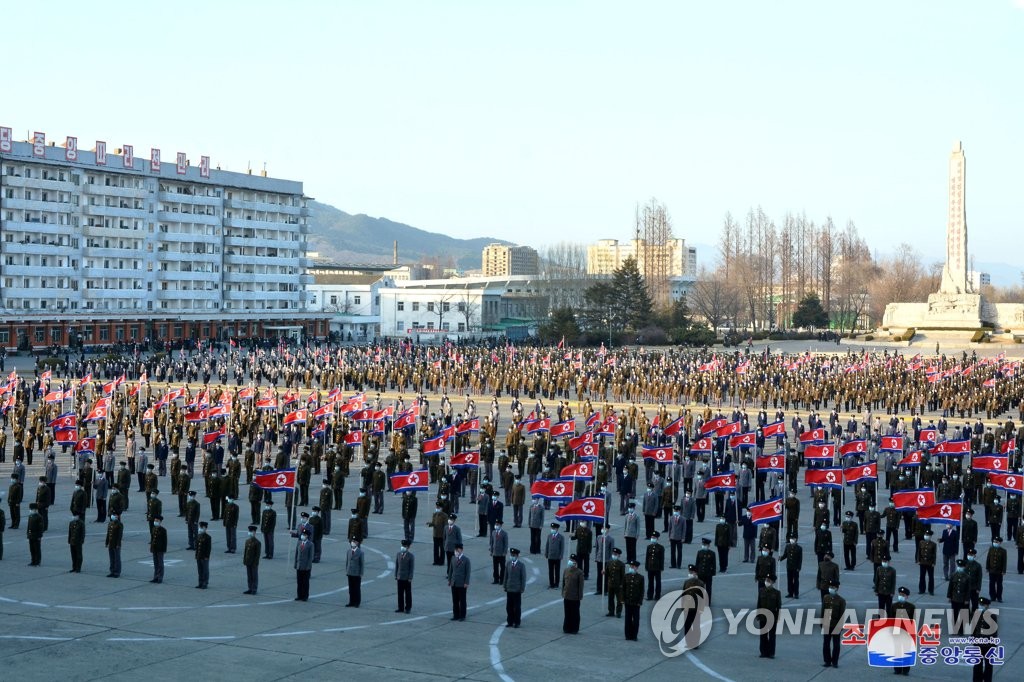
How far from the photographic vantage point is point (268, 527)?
59.9ft

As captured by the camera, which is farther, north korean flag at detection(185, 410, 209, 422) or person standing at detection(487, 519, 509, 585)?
north korean flag at detection(185, 410, 209, 422)

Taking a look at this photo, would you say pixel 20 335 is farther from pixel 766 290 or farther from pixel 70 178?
pixel 766 290

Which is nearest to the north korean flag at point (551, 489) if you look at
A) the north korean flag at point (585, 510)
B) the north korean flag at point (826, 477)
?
the north korean flag at point (585, 510)

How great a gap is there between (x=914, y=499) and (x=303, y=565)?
943 cm

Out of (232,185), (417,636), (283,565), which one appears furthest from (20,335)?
(417,636)

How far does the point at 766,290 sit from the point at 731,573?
106576mm

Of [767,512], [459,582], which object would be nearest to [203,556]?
[459,582]

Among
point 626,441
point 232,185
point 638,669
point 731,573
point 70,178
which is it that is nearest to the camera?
point 638,669

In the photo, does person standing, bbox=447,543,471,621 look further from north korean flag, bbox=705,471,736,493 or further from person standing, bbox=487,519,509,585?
north korean flag, bbox=705,471,736,493

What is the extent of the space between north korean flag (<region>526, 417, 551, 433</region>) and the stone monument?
64916mm

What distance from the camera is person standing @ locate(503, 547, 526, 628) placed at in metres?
14.5

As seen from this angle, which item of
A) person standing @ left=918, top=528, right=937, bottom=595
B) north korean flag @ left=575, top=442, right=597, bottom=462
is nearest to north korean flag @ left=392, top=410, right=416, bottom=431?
north korean flag @ left=575, top=442, right=597, bottom=462

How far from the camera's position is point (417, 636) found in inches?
556

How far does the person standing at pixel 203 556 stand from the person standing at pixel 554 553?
4.69 meters
